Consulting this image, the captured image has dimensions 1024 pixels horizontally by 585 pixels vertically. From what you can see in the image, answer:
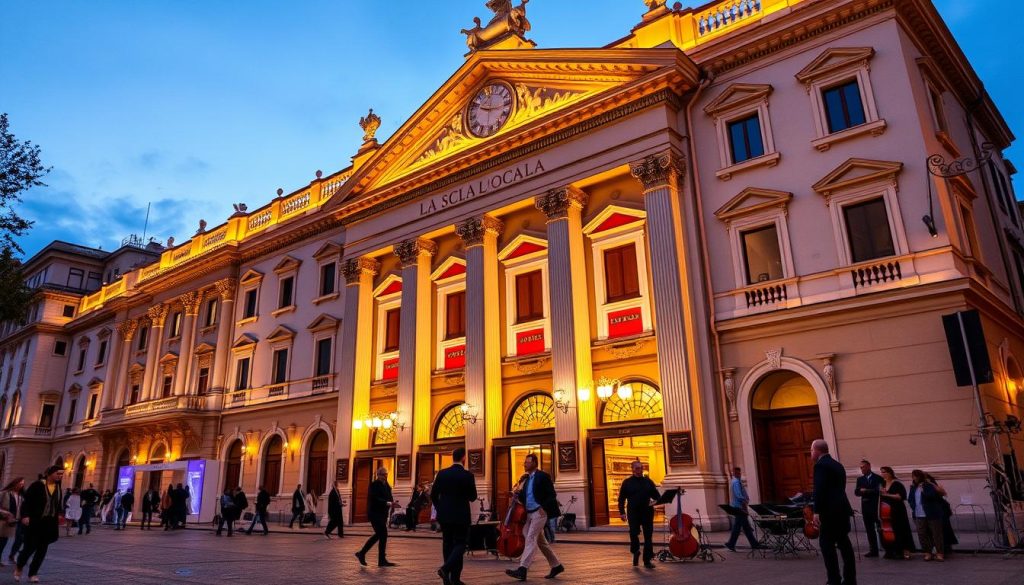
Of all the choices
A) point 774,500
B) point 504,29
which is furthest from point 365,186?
point 774,500

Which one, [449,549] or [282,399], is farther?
[282,399]

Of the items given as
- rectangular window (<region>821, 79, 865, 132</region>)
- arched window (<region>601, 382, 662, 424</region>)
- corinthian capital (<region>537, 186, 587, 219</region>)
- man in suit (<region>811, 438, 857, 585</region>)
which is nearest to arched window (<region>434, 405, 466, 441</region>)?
arched window (<region>601, 382, 662, 424</region>)

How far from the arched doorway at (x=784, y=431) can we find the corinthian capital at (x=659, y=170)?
571 cm

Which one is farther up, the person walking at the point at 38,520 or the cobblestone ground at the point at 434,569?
the person walking at the point at 38,520

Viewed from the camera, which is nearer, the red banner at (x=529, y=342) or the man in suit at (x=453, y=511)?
the man in suit at (x=453, y=511)

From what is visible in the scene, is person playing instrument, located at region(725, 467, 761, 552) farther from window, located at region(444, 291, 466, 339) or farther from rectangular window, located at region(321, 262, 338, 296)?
rectangular window, located at region(321, 262, 338, 296)

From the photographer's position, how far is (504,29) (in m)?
24.2

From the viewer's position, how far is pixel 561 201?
68.3ft

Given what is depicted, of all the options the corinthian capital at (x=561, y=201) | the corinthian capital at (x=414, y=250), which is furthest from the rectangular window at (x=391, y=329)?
the corinthian capital at (x=561, y=201)

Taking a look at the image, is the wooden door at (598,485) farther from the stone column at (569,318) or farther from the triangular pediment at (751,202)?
the triangular pediment at (751,202)

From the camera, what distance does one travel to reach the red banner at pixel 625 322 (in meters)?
19.3

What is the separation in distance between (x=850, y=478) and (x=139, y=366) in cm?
3337

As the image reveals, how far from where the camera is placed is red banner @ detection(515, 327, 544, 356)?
21.1 metres

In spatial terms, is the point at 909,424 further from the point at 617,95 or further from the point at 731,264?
the point at 617,95
